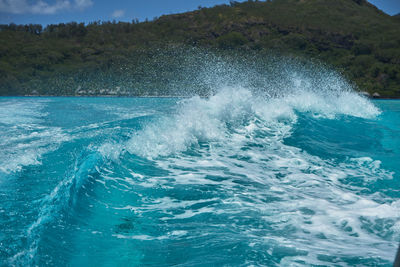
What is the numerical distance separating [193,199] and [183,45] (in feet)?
206

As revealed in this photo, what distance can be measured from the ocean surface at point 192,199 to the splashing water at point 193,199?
14mm

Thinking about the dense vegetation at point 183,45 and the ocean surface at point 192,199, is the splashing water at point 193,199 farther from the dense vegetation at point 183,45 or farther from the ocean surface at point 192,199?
the dense vegetation at point 183,45

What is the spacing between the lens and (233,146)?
6711mm

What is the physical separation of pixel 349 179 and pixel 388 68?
160 feet

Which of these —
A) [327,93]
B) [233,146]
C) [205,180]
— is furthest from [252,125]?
[327,93]

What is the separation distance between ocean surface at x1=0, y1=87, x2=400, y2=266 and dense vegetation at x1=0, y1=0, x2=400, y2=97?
31.4 m

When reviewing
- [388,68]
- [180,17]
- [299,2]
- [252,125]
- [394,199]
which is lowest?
[394,199]

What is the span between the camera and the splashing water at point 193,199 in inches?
97.3

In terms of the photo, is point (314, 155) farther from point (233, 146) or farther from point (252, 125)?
point (252, 125)

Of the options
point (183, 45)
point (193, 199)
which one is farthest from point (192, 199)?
point (183, 45)

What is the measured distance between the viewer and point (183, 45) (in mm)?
63250

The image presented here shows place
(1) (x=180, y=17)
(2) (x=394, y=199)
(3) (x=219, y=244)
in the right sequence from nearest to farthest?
(3) (x=219, y=244)
(2) (x=394, y=199)
(1) (x=180, y=17)

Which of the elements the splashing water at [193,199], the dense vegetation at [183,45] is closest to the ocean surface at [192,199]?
the splashing water at [193,199]

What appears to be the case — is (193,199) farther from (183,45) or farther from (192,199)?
(183,45)
